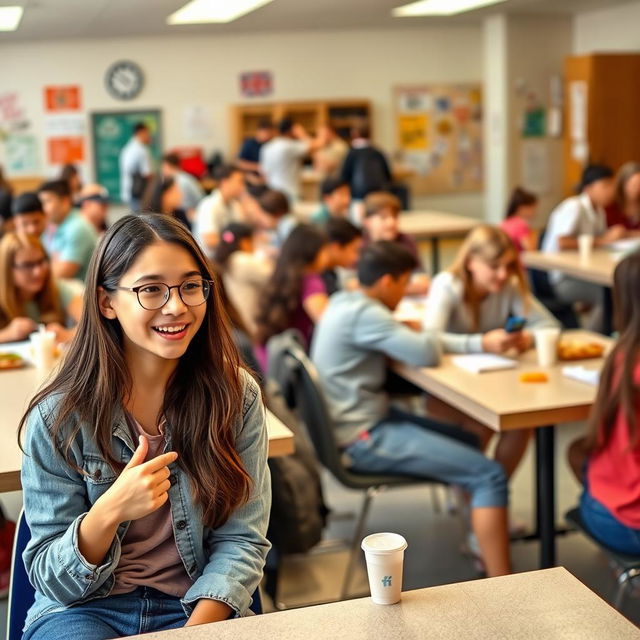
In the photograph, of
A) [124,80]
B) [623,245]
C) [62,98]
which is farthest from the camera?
[124,80]

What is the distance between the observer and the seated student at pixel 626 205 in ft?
17.8

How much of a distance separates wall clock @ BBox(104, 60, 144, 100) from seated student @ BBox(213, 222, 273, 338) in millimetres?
5613

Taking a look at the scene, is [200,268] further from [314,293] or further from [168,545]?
[314,293]

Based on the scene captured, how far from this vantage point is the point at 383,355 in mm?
3010

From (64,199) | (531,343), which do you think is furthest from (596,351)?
(64,199)

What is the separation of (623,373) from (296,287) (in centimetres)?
172

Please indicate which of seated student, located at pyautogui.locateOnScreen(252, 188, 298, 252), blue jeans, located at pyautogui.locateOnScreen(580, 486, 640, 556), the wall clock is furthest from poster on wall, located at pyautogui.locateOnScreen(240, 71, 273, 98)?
blue jeans, located at pyautogui.locateOnScreen(580, 486, 640, 556)

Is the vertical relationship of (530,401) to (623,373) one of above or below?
below

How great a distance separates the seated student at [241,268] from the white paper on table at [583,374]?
1762 mm

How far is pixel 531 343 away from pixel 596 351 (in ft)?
0.70

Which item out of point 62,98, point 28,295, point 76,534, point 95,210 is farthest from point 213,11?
point 62,98

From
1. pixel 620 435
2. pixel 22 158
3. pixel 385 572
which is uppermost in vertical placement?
pixel 22 158

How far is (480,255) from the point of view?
3.18m

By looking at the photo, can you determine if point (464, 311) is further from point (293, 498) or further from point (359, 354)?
point (293, 498)
